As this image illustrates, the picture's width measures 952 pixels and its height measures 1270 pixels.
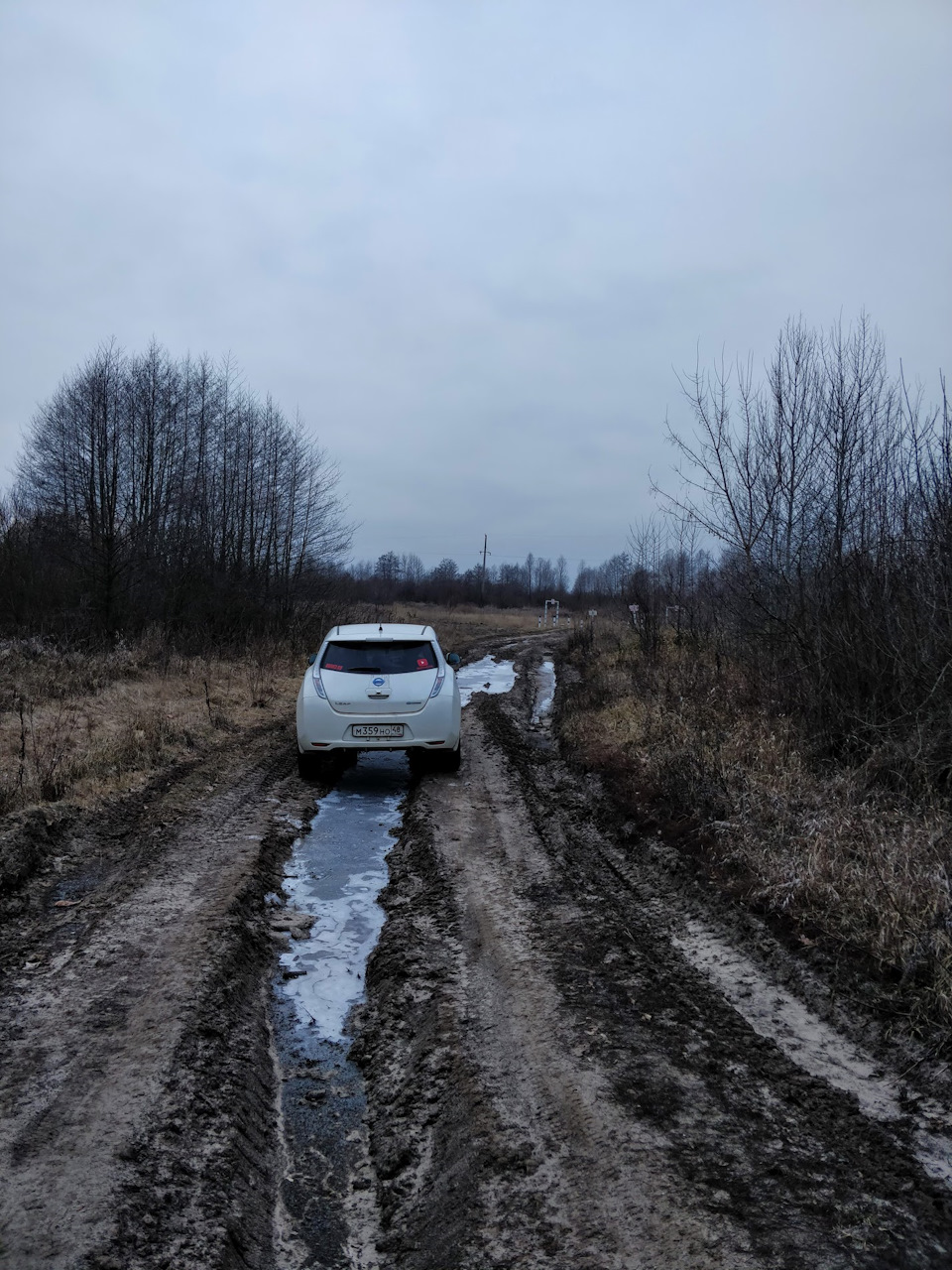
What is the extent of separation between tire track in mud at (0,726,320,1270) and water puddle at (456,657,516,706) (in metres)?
10.4

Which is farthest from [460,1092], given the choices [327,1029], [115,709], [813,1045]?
[115,709]

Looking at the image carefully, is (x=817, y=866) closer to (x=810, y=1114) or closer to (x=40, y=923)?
(x=810, y=1114)

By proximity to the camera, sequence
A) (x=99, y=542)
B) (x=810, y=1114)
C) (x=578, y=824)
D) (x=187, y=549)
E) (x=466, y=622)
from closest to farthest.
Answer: (x=810, y=1114) → (x=578, y=824) → (x=99, y=542) → (x=187, y=549) → (x=466, y=622)

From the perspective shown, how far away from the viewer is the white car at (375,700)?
948cm

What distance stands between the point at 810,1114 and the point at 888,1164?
1.22 feet

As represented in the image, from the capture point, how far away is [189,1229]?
9.29ft

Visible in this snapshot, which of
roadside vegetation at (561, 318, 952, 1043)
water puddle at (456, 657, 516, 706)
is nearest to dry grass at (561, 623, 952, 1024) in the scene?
roadside vegetation at (561, 318, 952, 1043)

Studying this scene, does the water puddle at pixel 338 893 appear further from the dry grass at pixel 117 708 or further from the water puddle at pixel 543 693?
the water puddle at pixel 543 693

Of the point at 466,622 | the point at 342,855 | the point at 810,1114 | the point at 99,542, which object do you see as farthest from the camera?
the point at 466,622

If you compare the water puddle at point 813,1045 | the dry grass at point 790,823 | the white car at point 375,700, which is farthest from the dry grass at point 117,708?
the water puddle at point 813,1045

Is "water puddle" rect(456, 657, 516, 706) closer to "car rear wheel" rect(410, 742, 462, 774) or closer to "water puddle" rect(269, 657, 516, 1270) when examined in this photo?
"car rear wheel" rect(410, 742, 462, 774)

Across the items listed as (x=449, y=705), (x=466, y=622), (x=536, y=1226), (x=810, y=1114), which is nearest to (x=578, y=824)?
(x=449, y=705)

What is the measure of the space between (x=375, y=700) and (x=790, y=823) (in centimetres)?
466

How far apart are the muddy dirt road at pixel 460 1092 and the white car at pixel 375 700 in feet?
10.2
